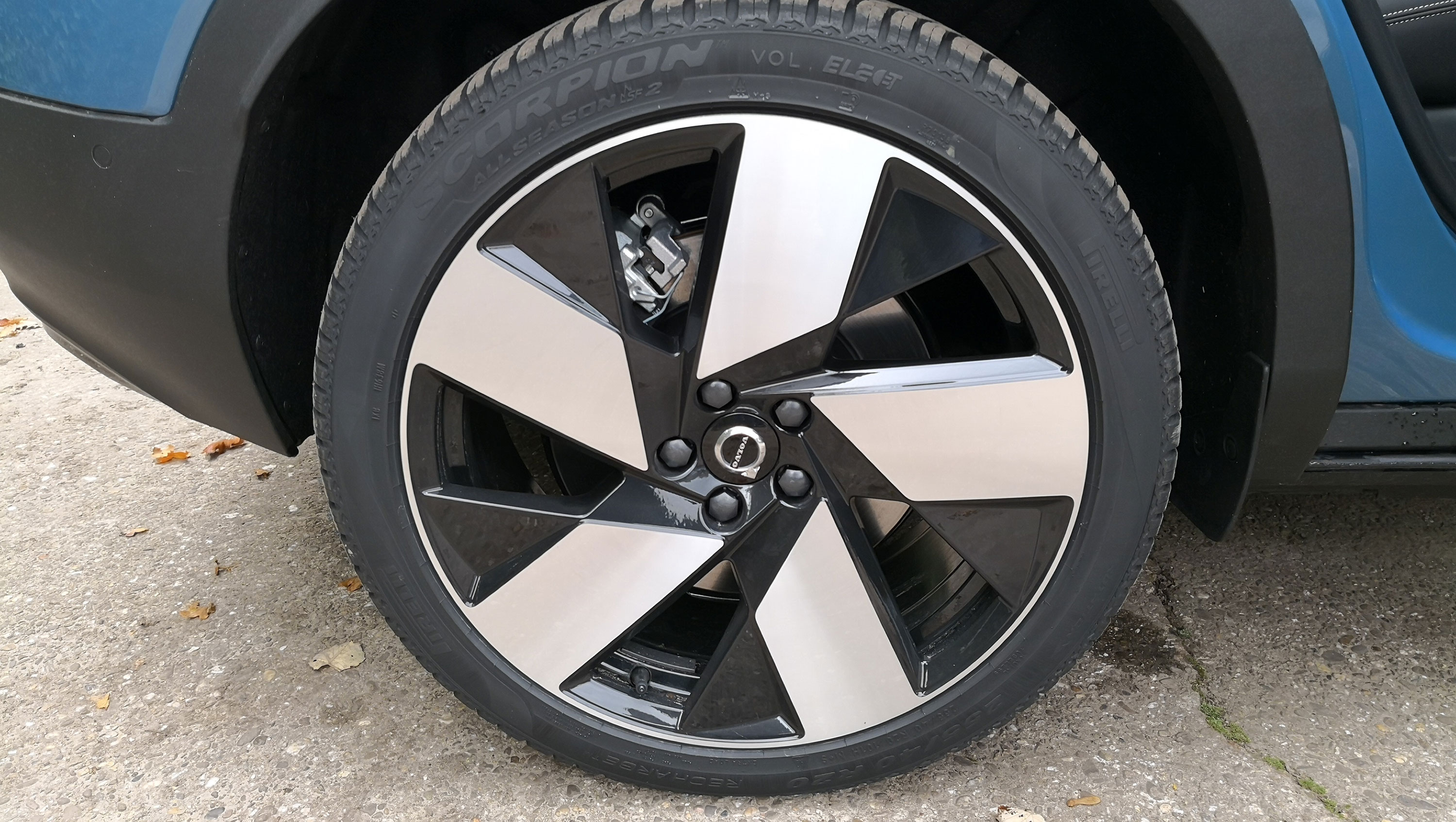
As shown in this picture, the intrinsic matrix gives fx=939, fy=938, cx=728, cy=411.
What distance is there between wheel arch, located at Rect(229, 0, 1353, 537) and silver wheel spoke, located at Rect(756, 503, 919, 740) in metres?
0.54

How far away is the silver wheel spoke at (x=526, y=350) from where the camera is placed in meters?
1.13

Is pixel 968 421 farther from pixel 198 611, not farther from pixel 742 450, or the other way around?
pixel 198 611

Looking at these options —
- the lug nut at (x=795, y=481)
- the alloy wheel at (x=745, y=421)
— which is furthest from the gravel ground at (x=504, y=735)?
the lug nut at (x=795, y=481)

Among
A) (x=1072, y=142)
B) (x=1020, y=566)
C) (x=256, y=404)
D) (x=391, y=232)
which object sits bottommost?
(x=1020, y=566)

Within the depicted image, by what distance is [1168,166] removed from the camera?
1.34m

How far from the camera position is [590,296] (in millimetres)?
1149

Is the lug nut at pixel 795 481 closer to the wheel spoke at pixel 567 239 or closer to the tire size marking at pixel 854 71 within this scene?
the wheel spoke at pixel 567 239

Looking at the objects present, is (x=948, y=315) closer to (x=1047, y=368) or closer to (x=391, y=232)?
(x=1047, y=368)

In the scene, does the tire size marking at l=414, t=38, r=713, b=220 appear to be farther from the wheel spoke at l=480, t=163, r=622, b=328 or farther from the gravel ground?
the gravel ground

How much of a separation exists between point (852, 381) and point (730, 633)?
40cm

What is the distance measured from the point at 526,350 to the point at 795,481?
38cm

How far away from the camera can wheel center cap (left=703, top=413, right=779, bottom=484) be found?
3.91ft

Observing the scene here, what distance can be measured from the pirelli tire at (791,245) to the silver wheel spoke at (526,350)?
0.05ft

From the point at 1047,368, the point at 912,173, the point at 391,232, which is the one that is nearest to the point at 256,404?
the point at 391,232
